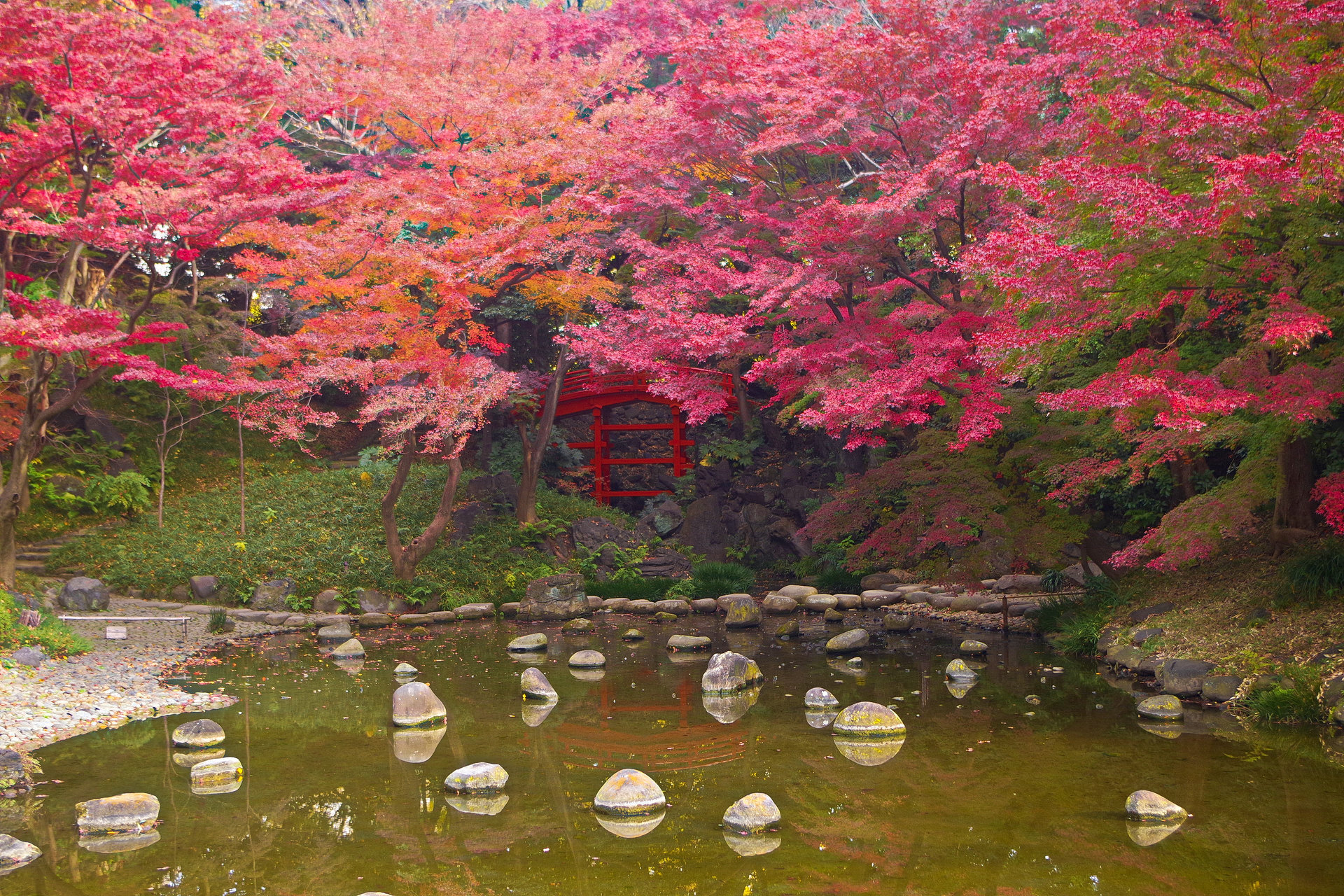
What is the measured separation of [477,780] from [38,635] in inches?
222

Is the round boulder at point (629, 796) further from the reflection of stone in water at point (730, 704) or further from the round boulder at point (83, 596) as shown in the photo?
the round boulder at point (83, 596)

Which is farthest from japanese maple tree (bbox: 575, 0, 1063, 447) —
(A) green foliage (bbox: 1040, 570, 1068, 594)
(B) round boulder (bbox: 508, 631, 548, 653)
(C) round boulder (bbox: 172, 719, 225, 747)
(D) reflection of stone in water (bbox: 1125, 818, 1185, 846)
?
(C) round boulder (bbox: 172, 719, 225, 747)

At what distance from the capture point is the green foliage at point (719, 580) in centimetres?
1312

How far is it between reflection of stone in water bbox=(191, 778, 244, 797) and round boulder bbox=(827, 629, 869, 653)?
19.3 ft

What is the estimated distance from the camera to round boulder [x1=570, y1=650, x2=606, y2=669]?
9.20 meters

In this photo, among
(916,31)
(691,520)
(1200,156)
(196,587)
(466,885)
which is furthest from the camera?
(691,520)

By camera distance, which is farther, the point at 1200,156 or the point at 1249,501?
the point at 1249,501

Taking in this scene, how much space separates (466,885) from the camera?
426 centimetres

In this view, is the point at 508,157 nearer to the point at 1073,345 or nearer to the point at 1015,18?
the point at 1015,18

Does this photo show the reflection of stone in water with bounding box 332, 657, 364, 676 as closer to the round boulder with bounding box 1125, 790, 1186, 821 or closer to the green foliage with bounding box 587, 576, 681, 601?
the green foliage with bounding box 587, 576, 681, 601

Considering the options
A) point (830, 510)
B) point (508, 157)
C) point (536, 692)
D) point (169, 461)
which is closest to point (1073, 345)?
point (830, 510)

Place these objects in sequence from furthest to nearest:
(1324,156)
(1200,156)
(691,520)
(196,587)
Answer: (691,520) < (196,587) < (1200,156) < (1324,156)

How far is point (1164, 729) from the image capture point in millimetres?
6582

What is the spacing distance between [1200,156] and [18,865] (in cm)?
819
